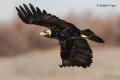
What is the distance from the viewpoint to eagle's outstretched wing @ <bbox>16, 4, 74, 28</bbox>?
3447 centimetres

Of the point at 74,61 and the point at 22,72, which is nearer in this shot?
the point at 74,61

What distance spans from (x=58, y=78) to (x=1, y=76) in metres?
1.32

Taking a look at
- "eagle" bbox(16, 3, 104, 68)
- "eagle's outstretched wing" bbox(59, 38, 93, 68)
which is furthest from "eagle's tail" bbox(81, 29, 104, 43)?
"eagle's outstretched wing" bbox(59, 38, 93, 68)

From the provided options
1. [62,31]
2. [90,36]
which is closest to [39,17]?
[62,31]

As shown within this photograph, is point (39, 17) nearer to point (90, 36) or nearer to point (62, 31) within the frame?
point (62, 31)

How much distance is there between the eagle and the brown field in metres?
2.55

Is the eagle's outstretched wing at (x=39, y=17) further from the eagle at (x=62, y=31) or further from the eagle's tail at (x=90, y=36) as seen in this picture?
the eagle's tail at (x=90, y=36)

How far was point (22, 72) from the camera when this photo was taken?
3816 cm

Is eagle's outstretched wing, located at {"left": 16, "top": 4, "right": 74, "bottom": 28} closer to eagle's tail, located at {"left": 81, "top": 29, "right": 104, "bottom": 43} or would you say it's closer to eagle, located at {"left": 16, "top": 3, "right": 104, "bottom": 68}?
eagle, located at {"left": 16, "top": 3, "right": 104, "bottom": 68}

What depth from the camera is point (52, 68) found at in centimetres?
3831

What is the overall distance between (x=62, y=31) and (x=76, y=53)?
0.77 m

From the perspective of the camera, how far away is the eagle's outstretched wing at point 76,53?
3488cm

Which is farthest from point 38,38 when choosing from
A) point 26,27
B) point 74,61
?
point 74,61

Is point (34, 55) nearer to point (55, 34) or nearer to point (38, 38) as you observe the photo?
point (38, 38)
